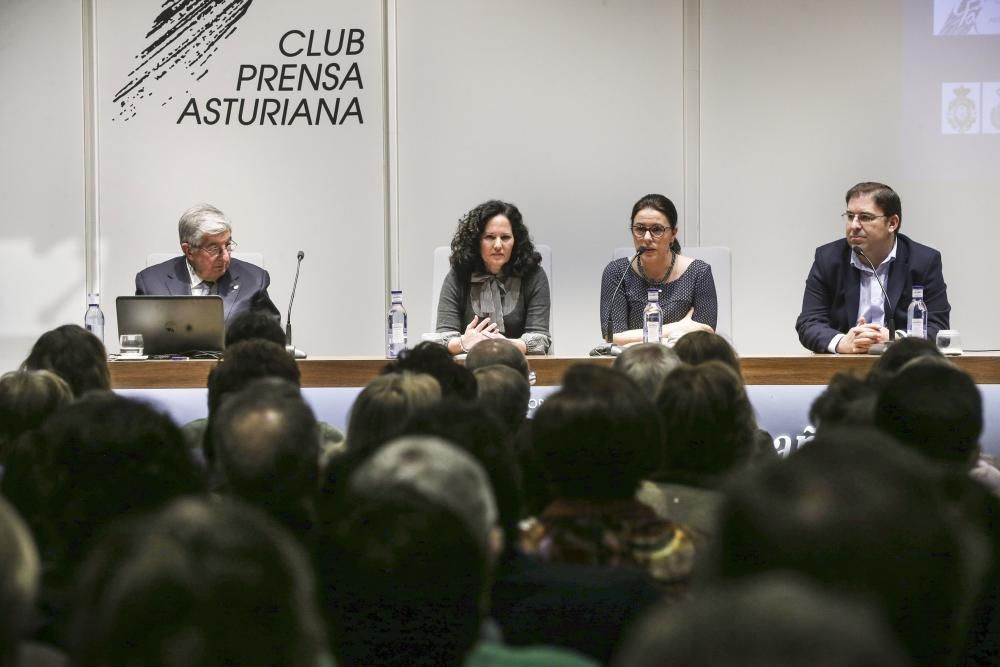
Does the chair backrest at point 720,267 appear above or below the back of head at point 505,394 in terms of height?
above

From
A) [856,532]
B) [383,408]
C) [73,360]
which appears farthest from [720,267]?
[856,532]

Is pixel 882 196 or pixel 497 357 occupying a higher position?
pixel 882 196

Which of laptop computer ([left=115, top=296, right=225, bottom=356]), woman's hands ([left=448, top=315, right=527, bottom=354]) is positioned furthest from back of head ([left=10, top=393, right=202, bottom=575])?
woman's hands ([left=448, top=315, right=527, bottom=354])

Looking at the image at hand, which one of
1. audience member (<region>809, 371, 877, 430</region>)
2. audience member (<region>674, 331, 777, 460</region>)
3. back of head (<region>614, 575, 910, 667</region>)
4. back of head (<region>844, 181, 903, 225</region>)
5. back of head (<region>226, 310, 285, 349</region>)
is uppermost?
back of head (<region>844, 181, 903, 225</region>)

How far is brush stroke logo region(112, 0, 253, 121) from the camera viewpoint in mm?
6387

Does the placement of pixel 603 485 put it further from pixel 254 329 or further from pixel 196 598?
pixel 254 329

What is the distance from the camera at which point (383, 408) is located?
199cm

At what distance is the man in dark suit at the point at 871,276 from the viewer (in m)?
4.65

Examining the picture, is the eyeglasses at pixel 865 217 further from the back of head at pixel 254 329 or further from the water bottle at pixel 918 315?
the back of head at pixel 254 329

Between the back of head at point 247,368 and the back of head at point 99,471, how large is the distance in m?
1.03

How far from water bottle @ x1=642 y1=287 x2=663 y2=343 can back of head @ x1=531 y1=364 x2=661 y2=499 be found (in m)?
2.75

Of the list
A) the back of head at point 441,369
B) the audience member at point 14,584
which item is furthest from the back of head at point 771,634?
the back of head at point 441,369

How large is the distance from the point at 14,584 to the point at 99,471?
0.79 m

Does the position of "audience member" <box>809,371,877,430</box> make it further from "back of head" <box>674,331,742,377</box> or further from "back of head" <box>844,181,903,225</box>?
"back of head" <box>844,181,903,225</box>
